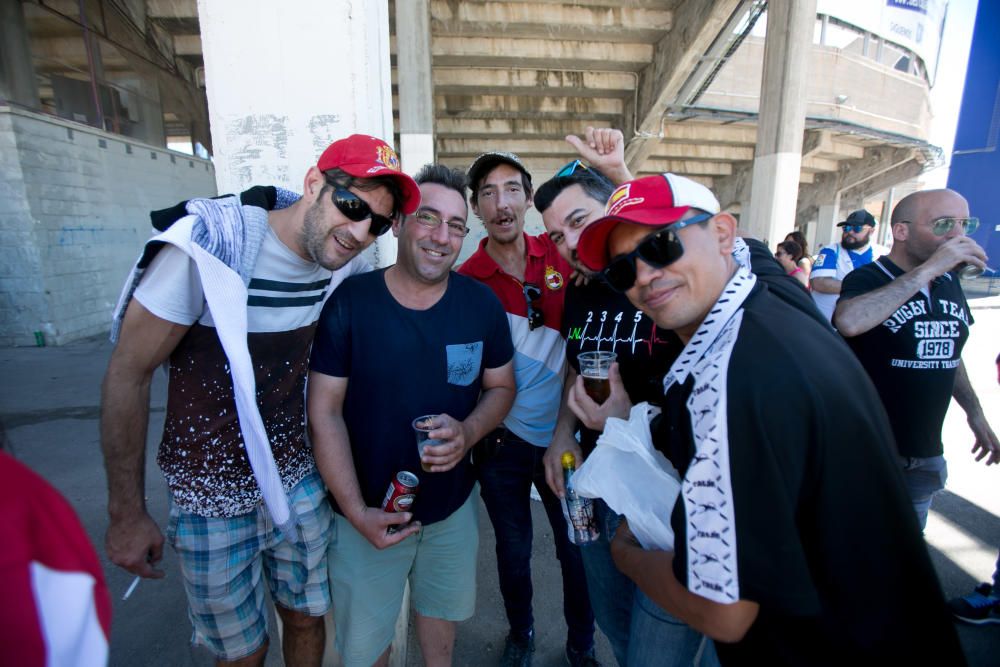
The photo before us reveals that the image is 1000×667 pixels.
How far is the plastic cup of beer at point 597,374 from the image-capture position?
1.74 m

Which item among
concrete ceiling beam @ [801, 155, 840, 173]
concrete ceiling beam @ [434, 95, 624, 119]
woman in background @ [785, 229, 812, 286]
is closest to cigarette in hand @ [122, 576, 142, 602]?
woman in background @ [785, 229, 812, 286]

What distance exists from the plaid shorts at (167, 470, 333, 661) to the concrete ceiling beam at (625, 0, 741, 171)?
9.40 meters

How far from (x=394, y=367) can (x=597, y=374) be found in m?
0.80

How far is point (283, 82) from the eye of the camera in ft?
7.37

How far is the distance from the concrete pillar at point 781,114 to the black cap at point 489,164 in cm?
695

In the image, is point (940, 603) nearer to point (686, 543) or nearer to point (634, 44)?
point (686, 543)

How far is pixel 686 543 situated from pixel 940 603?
531mm

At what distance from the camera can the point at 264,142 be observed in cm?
229

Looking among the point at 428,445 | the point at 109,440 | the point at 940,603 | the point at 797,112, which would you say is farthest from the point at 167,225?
the point at 797,112

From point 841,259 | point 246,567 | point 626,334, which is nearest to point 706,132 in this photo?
point 841,259

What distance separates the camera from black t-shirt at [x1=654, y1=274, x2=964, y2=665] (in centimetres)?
96

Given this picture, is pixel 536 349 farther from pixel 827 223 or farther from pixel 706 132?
pixel 827 223

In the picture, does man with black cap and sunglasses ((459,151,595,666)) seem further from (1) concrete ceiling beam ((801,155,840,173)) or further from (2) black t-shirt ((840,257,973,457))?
(1) concrete ceiling beam ((801,155,840,173))

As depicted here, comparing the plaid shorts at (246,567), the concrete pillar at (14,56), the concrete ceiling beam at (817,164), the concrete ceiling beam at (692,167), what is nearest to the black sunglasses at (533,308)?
the plaid shorts at (246,567)
